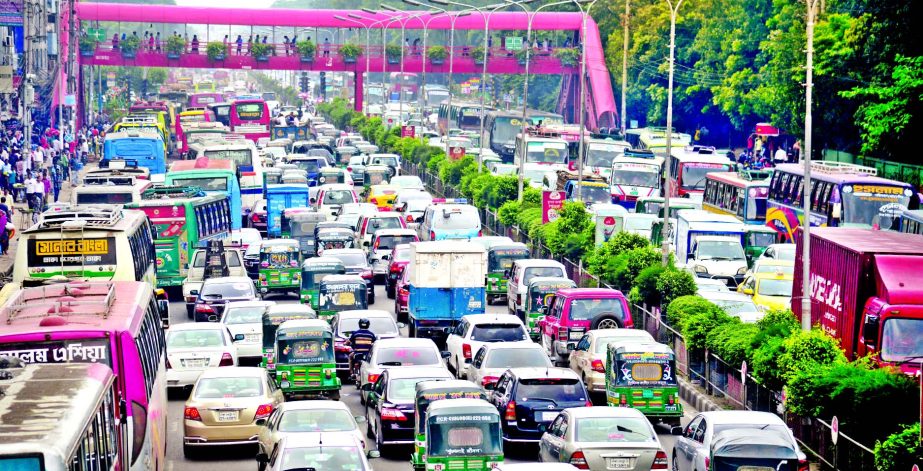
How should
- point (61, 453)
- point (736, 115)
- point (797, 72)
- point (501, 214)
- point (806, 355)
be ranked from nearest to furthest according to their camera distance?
point (61, 453) → point (806, 355) → point (501, 214) → point (797, 72) → point (736, 115)

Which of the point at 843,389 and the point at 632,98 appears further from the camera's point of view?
the point at 632,98

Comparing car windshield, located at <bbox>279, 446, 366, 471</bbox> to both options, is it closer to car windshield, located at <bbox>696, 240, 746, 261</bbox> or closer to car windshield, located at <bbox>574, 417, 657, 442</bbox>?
car windshield, located at <bbox>574, 417, 657, 442</bbox>

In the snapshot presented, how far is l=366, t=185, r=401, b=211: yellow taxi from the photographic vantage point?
60.9 m

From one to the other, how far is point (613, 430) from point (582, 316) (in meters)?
10.8

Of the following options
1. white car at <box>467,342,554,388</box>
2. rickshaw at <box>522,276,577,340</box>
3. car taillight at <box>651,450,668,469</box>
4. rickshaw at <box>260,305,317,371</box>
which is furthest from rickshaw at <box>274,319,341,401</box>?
rickshaw at <box>522,276,577,340</box>

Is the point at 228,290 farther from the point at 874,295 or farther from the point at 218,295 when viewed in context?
the point at 874,295

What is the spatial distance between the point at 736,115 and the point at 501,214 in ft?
140

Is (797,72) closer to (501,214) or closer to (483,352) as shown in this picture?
(501,214)

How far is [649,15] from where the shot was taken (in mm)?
107562

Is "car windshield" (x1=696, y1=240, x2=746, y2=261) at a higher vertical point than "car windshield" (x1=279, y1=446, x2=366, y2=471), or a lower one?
lower

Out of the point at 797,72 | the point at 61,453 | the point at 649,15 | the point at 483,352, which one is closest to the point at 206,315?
the point at 483,352

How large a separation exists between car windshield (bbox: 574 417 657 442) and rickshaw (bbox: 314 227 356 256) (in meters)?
27.0

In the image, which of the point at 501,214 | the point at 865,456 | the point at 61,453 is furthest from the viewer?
the point at 501,214

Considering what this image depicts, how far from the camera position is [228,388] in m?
23.8
